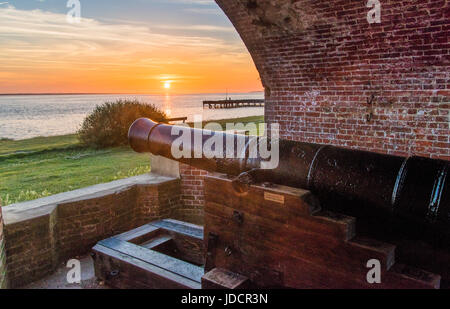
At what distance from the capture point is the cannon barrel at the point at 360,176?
174 centimetres

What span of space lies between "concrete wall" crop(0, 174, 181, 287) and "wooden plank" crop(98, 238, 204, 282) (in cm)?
75

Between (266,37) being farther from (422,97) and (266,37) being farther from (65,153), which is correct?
(65,153)

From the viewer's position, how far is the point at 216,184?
8.16ft

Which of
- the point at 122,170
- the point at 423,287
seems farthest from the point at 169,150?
the point at 122,170

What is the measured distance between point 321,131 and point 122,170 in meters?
5.36

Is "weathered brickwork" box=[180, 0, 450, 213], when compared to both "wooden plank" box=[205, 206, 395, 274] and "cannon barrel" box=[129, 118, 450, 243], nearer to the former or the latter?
"cannon barrel" box=[129, 118, 450, 243]

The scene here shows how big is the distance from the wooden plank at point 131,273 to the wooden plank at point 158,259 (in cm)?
3

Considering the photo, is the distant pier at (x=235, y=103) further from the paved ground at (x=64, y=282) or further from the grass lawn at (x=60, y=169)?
the paved ground at (x=64, y=282)

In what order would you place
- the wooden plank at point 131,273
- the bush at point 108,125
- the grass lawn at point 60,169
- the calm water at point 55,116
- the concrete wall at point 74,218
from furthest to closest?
the calm water at point 55,116 < the bush at point 108,125 < the grass lawn at point 60,169 < the concrete wall at point 74,218 < the wooden plank at point 131,273

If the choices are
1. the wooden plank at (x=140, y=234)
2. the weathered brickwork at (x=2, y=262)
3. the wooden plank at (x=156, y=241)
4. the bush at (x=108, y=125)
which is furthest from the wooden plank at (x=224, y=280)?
the bush at (x=108, y=125)

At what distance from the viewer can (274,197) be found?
7.09 feet

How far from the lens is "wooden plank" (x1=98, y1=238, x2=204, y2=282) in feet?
9.31

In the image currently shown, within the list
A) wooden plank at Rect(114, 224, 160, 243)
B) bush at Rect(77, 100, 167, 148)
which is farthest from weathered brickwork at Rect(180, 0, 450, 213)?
bush at Rect(77, 100, 167, 148)

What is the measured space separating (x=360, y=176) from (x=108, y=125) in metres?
13.2
